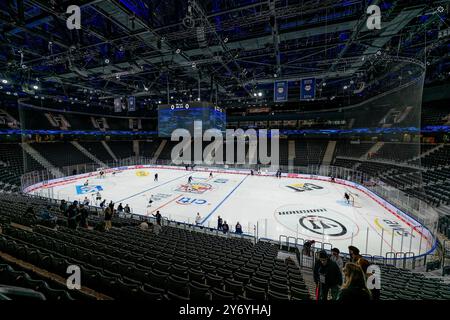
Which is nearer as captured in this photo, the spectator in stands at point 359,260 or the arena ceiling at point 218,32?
the spectator in stands at point 359,260

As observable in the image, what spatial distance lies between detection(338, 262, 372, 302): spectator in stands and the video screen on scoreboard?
46.4 ft

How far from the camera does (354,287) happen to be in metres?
2.70

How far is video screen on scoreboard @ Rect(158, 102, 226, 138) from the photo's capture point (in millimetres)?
15531

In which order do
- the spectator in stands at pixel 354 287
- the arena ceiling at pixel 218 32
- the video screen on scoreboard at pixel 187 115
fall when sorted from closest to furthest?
the spectator in stands at pixel 354 287
the arena ceiling at pixel 218 32
the video screen on scoreboard at pixel 187 115

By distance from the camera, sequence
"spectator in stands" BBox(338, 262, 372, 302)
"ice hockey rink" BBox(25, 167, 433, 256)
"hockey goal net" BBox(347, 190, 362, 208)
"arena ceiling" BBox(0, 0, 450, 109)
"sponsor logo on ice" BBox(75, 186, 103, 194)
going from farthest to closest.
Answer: "sponsor logo on ice" BBox(75, 186, 103, 194)
"hockey goal net" BBox(347, 190, 362, 208)
"ice hockey rink" BBox(25, 167, 433, 256)
"arena ceiling" BBox(0, 0, 450, 109)
"spectator in stands" BBox(338, 262, 372, 302)

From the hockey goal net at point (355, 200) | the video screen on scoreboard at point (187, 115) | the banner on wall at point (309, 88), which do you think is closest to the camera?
the banner on wall at point (309, 88)

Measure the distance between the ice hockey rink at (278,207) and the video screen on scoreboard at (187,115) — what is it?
6319 millimetres

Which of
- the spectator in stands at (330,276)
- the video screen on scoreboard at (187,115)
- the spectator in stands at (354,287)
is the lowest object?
the spectator in stands at (330,276)

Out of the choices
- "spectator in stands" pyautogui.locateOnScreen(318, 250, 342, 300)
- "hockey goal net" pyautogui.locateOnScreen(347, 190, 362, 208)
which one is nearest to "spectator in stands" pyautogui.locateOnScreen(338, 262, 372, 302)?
"spectator in stands" pyautogui.locateOnScreen(318, 250, 342, 300)

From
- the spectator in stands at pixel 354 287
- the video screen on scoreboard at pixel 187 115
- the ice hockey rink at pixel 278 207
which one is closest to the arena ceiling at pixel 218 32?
the video screen on scoreboard at pixel 187 115

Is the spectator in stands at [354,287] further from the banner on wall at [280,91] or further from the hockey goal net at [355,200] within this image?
the hockey goal net at [355,200]

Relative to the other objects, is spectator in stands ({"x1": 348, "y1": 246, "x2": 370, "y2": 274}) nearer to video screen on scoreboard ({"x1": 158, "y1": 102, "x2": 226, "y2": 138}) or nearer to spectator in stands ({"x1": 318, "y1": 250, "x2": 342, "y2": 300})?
spectator in stands ({"x1": 318, "y1": 250, "x2": 342, "y2": 300})

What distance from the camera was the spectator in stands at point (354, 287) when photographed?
2.61 metres
